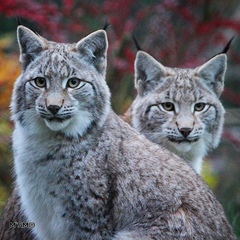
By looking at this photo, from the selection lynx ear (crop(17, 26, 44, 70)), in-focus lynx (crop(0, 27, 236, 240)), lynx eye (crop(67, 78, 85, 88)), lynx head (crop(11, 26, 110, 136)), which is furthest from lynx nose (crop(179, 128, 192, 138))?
lynx ear (crop(17, 26, 44, 70))

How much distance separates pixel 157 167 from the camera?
7129mm

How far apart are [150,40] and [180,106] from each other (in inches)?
163

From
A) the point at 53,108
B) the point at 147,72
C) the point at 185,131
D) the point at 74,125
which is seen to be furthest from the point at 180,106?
the point at 53,108

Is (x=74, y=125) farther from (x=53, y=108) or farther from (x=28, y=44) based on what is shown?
(x=28, y=44)

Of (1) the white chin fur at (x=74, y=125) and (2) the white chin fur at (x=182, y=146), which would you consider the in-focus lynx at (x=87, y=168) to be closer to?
(1) the white chin fur at (x=74, y=125)

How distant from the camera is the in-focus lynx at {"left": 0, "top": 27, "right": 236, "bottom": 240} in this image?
6.85 meters

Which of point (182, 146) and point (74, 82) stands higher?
point (74, 82)

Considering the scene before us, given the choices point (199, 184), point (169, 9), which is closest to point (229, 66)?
point (169, 9)

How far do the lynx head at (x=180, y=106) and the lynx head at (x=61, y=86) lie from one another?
4.96ft

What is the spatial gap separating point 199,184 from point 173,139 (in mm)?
1340

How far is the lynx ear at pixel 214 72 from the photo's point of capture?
8.88 metres

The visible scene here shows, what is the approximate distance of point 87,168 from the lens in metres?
6.94

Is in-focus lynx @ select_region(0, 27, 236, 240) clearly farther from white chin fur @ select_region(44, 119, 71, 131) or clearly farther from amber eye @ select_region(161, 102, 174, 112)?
amber eye @ select_region(161, 102, 174, 112)

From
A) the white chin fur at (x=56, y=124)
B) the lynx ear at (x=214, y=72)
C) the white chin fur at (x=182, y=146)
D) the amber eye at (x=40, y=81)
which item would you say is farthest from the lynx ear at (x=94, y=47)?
the lynx ear at (x=214, y=72)
